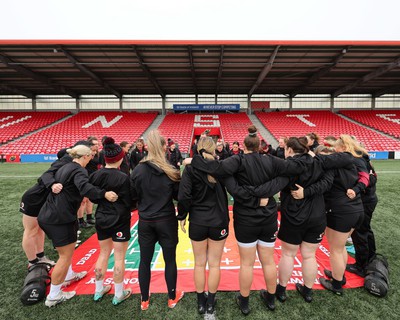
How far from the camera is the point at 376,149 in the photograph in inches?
664

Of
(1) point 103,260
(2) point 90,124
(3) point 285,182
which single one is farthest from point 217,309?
(2) point 90,124

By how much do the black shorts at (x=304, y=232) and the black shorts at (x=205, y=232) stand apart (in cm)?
78

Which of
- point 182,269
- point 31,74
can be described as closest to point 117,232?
point 182,269

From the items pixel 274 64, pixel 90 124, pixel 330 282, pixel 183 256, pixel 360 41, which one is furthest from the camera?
pixel 90 124

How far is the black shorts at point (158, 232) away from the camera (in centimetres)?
219

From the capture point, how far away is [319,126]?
834 inches

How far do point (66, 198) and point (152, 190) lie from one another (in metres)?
1.12

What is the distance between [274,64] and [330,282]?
1652cm

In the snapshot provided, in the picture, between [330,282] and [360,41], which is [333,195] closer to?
[330,282]

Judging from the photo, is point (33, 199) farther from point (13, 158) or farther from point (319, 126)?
point (319, 126)

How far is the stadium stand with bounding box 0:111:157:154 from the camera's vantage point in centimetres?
1745

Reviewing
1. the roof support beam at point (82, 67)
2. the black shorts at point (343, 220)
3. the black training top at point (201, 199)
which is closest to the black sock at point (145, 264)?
the black training top at point (201, 199)

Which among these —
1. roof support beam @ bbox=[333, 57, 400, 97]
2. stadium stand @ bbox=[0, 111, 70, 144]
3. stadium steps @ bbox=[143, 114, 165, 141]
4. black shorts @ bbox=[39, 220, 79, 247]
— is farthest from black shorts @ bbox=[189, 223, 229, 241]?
stadium stand @ bbox=[0, 111, 70, 144]

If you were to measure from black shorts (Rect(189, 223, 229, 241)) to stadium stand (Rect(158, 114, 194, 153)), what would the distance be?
14.9 meters
